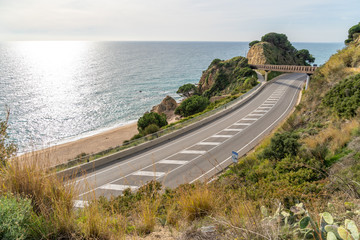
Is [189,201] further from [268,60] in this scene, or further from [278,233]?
[268,60]

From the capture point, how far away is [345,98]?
15352mm

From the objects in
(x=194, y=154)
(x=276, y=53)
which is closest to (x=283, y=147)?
(x=194, y=154)

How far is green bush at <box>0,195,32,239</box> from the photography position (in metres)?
2.90

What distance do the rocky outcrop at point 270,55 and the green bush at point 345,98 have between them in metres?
66.3

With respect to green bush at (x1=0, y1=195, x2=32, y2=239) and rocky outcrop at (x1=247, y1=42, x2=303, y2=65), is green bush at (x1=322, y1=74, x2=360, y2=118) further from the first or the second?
rocky outcrop at (x1=247, y1=42, x2=303, y2=65)

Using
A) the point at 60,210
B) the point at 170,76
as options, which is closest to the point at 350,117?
the point at 60,210

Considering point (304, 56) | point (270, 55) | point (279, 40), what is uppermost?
point (279, 40)

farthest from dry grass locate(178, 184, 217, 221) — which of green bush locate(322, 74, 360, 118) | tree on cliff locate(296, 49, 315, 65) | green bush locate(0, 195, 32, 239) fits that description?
tree on cliff locate(296, 49, 315, 65)

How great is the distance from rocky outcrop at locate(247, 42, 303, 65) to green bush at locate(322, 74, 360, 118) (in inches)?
2608

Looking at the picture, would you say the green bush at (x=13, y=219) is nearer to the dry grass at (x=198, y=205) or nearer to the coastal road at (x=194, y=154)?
the dry grass at (x=198, y=205)

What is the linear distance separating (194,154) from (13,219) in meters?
16.7

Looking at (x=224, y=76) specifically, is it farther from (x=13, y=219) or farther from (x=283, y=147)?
(x=13, y=219)

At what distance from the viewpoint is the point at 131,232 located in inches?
178

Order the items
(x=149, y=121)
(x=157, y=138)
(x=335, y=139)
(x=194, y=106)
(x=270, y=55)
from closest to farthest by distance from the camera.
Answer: (x=335, y=139), (x=157, y=138), (x=149, y=121), (x=194, y=106), (x=270, y=55)
